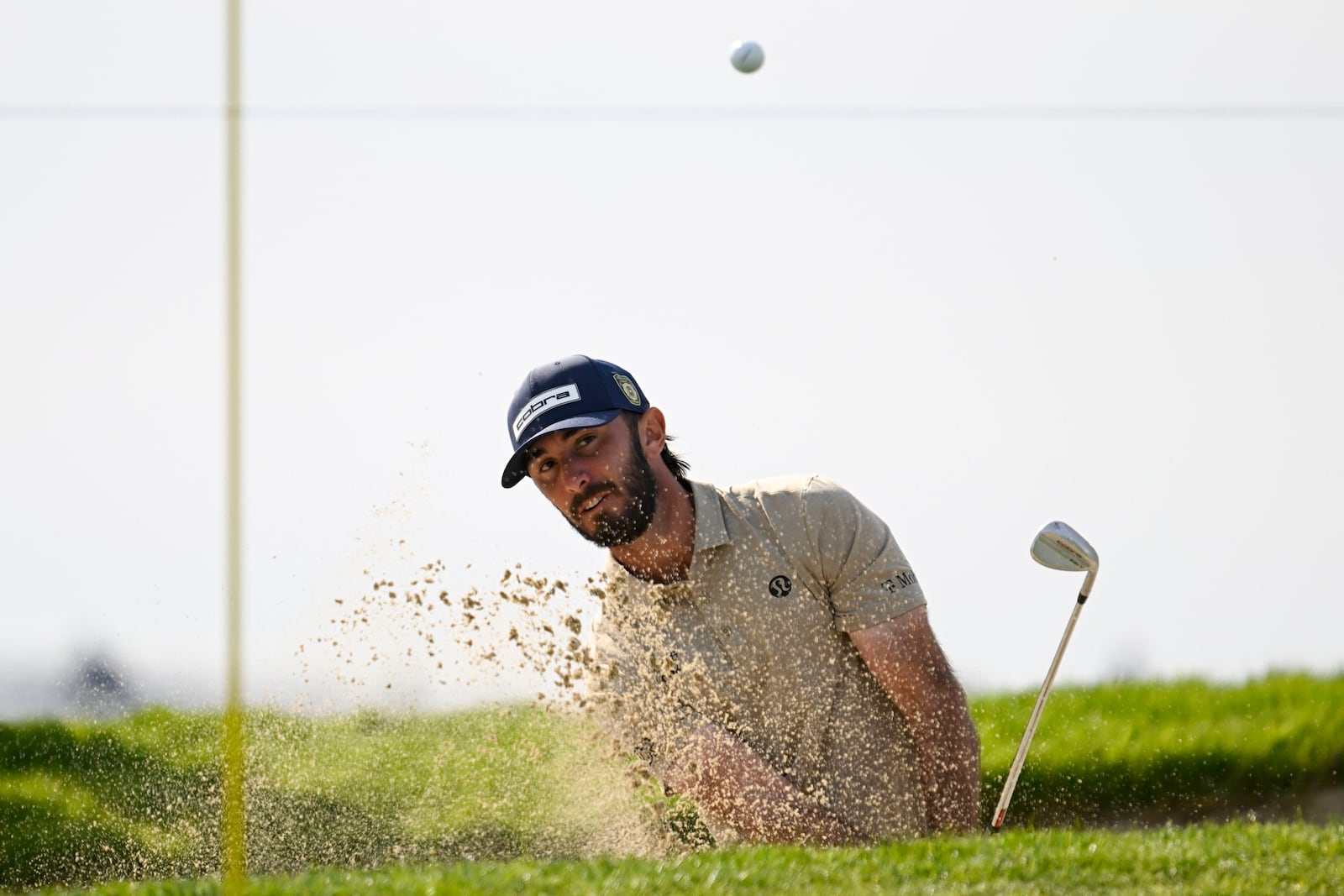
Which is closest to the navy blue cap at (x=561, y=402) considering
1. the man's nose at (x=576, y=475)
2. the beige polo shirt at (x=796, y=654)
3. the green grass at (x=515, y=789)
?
the man's nose at (x=576, y=475)

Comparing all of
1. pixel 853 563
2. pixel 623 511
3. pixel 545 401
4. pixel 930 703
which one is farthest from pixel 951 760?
pixel 545 401

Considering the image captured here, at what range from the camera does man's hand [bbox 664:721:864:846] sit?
482 centimetres

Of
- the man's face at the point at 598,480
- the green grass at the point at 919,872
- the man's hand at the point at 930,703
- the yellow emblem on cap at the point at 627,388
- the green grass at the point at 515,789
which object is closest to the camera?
the green grass at the point at 919,872

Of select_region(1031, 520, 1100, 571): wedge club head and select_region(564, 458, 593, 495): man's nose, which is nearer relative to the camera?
select_region(1031, 520, 1100, 571): wedge club head

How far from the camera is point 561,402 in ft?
16.8

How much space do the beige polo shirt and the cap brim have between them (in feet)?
1.56

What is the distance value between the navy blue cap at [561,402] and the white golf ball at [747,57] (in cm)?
124

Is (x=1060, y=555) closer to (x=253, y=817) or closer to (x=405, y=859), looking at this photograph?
(x=405, y=859)

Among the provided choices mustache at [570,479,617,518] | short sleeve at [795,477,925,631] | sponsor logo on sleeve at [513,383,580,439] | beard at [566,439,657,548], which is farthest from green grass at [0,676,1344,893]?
sponsor logo on sleeve at [513,383,580,439]

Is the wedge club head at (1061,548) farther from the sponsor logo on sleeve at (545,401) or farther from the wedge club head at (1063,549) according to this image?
the sponsor logo on sleeve at (545,401)

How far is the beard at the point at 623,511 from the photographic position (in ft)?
16.7

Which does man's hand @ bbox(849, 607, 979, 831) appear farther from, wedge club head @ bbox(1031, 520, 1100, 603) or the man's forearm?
wedge club head @ bbox(1031, 520, 1100, 603)

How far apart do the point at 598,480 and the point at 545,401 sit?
318 millimetres

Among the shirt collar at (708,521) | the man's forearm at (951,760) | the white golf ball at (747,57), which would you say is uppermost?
the white golf ball at (747,57)
